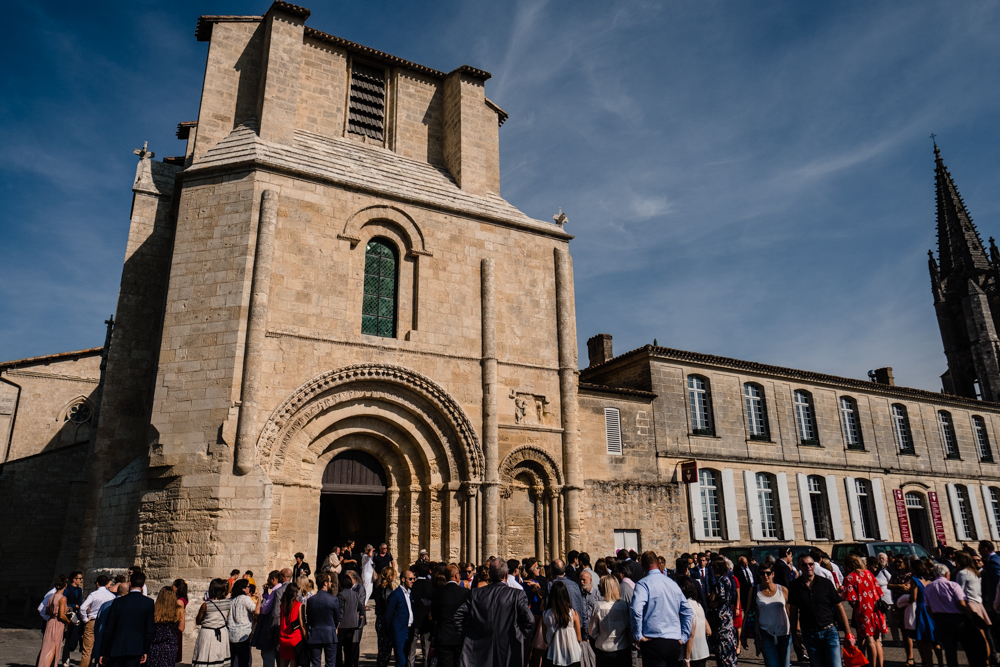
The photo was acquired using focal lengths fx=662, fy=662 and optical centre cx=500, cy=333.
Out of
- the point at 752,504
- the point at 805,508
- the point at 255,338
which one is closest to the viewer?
the point at 255,338

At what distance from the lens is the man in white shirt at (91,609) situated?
28.1 ft

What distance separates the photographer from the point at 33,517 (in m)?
18.9

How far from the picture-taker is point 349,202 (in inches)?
597

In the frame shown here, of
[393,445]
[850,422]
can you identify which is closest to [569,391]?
[393,445]

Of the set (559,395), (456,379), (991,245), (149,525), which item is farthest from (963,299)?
(149,525)

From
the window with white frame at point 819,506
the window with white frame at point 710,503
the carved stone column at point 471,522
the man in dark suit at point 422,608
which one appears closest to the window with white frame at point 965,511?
the window with white frame at point 819,506

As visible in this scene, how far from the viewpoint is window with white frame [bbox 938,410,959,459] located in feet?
87.6

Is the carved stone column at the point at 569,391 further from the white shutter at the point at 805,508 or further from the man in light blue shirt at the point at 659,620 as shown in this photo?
the white shutter at the point at 805,508

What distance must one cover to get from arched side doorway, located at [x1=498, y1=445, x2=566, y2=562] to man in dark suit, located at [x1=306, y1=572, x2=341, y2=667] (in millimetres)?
7790

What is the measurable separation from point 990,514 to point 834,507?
9.55m

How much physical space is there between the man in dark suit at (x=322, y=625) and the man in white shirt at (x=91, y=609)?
2.98m

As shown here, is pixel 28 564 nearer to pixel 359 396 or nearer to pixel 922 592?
pixel 359 396

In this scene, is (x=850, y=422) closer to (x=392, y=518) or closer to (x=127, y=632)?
(x=392, y=518)

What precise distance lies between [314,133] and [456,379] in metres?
7.36
